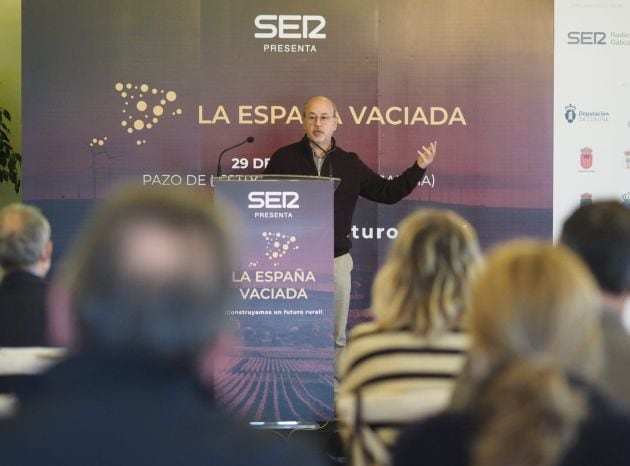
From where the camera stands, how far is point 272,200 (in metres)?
4.82

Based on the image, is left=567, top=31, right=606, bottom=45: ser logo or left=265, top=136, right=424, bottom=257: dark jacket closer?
left=265, top=136, right=424, bottom=257: dark jacket

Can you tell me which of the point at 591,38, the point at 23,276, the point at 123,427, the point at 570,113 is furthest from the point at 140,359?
the point at 591,38

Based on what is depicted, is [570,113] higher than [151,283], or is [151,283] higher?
[570,113]

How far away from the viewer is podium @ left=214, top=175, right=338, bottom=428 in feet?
15.8

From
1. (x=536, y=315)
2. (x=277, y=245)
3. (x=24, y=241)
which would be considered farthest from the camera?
(x=277, y=245)

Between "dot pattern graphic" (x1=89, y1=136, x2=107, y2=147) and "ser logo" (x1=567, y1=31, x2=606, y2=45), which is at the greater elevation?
"ser logo" (x1=567, y1=31, x2=606, y2=45)

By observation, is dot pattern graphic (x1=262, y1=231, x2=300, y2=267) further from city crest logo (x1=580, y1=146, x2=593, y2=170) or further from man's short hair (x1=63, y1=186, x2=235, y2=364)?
man's short hair (x1=63, y1=186, x2=235, y2=364)

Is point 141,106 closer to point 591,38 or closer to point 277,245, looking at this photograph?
point 277,245

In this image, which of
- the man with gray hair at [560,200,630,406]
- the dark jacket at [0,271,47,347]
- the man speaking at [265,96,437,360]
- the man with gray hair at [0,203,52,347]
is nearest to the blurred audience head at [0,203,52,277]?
the man with gray hair at [0,203,52,347]

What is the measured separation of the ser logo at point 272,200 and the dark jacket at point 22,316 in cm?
223

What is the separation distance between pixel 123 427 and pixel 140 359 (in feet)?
0.23

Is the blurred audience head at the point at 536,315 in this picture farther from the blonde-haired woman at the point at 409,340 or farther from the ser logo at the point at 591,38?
the ser logo at the point at 591,38

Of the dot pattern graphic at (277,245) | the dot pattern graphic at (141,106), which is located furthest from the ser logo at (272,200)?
the dot pattern graphic at (141,106)

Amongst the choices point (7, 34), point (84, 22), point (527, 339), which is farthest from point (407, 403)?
point (7, 34)
